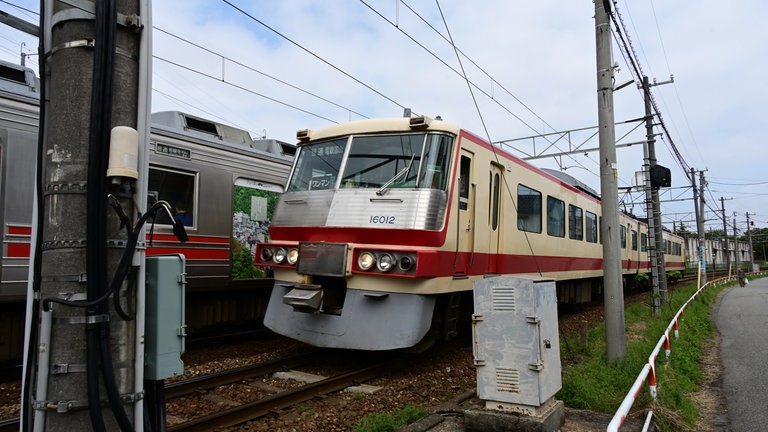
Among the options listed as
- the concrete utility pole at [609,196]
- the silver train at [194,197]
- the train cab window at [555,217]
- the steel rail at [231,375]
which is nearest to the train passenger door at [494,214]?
the concrete utility pole at [609,196]

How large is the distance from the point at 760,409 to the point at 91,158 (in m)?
6.71

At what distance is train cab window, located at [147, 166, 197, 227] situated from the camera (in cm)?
752

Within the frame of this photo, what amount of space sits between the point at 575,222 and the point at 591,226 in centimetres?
173

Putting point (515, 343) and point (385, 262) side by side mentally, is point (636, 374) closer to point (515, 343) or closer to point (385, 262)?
point (515, 343)

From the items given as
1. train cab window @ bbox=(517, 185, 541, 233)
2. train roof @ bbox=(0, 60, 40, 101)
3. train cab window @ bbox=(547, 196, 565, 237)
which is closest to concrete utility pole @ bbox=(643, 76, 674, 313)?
train cab window @ bbox=(547, 196, 565, 237)

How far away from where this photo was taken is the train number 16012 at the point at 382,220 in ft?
20.0

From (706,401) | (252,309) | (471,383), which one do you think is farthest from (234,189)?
(706,401)

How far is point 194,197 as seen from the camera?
800 centimetres

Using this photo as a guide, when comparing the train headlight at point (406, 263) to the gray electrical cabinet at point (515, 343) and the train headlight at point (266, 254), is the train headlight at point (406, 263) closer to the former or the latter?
the gray electrical cabinet at point (515, 343)

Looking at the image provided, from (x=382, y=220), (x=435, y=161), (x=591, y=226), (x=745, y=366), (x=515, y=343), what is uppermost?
(x=435, y=161)

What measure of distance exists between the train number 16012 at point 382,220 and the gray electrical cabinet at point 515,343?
5.69ft

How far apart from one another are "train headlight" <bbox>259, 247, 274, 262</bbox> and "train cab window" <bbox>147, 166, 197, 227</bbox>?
1431mm

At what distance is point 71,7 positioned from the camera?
2303 millimetres

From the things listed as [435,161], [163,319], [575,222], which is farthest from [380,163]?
[575,222]
